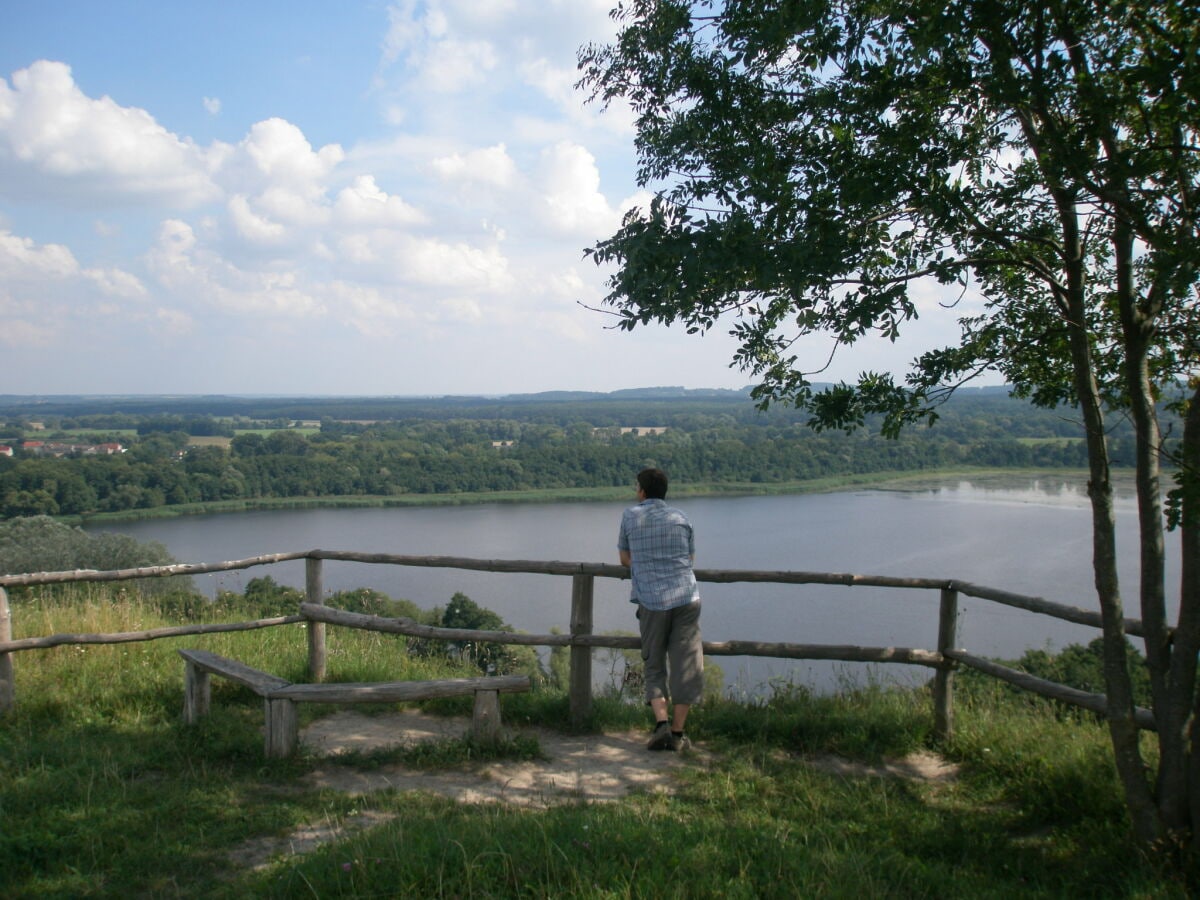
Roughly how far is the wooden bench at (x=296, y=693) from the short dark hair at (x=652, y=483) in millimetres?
1317

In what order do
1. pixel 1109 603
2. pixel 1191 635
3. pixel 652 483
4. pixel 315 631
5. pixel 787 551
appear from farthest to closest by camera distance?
pixel 787 551, pixel 315 631, pixel 652 483, pixel 1109 603, pixel 1191 635

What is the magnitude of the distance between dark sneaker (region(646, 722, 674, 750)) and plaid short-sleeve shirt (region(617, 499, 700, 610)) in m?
0.71

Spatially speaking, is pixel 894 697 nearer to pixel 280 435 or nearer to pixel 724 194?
pixel 724 194

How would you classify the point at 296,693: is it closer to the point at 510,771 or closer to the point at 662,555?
the point at 510,771

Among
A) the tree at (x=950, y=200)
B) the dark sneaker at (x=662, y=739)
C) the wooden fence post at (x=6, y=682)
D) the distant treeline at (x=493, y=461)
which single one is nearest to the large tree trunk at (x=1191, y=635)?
the tree at (x=950, y=200)

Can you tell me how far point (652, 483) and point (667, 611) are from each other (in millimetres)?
768

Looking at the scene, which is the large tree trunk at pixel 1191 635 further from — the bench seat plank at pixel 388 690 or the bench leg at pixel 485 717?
the bench leg at pixel 485 717

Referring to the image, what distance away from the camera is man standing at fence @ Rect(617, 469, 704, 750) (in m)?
5.10

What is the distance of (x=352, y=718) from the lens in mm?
5637

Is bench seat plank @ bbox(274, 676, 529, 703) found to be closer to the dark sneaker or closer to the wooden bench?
the wooden bench

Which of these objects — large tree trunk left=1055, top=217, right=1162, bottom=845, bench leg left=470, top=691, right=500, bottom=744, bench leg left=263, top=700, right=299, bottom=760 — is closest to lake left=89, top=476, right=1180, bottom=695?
bench leg left=470, top=691, right=500, bottom=744

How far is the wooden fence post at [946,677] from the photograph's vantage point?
17.3 feet

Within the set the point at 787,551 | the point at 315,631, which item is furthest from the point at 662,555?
the point at 787,551

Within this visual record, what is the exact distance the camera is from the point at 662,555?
16.8 feet
